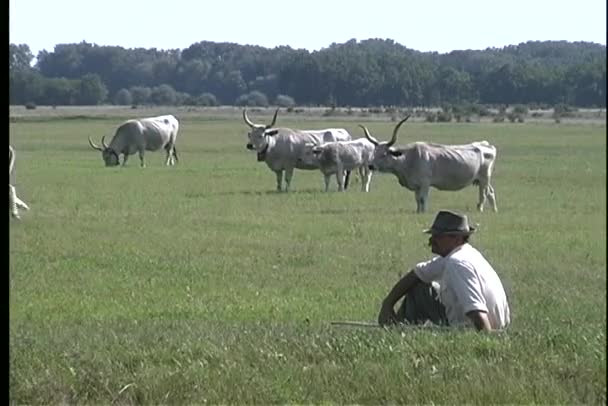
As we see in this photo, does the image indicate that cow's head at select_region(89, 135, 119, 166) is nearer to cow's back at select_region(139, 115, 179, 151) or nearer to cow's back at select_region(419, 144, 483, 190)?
cow's back at select_region(139, 115, 179, 151)

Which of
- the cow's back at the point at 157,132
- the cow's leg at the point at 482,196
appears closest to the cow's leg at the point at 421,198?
the cow's leg at the point at 482,196

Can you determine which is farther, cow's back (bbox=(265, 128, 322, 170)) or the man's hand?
cow's back (bbox=(265, 128, 322, 170))

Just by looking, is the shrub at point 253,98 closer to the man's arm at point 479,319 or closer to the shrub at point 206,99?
the shrub at point 206,99

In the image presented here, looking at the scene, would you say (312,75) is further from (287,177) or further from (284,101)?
(287,177)

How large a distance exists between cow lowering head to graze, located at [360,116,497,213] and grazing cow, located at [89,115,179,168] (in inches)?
629

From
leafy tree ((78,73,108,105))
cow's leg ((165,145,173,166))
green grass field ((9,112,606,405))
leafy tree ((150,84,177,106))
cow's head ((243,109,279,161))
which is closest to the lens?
green grass field ((9,112,606,405))

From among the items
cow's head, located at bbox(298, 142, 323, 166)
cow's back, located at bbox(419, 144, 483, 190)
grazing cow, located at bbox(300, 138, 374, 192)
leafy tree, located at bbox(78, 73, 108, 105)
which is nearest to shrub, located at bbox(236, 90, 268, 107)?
cow's back, located at bbox(419, 144, 483, 190)

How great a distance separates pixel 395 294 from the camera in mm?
8609

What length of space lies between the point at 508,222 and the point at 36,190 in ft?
34.7

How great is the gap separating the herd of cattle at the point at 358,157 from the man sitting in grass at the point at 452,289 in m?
9.55

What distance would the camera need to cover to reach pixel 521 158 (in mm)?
39031

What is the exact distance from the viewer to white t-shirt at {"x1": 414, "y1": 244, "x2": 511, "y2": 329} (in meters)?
8.14

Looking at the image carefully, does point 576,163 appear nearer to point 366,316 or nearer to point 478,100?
point 478,100

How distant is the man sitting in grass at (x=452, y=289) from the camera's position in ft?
26.8
